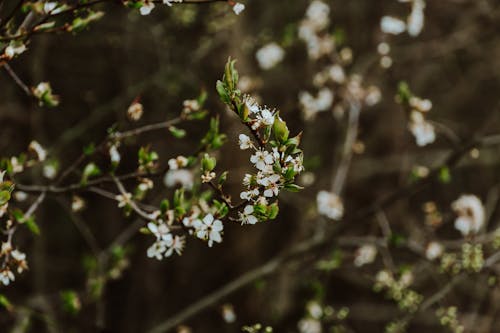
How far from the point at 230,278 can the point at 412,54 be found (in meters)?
3.05

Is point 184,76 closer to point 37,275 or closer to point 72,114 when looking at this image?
point 72,114

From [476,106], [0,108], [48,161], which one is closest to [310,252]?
[48,161]

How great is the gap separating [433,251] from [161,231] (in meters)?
1.87

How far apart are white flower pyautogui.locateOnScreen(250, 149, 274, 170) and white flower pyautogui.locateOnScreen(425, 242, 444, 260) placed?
1935 millimetres

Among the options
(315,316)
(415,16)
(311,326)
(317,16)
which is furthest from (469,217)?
(317,16)

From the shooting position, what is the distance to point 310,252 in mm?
3463

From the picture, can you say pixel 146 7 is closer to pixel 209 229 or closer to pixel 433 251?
pixel 209 229

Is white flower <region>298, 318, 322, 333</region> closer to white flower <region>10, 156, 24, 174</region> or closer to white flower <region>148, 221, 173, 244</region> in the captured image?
white flower <region>148, 221, 173, 244</region>

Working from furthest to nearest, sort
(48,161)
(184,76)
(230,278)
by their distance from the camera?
1. (230,278)
2. (184,76)
3. (48,161)

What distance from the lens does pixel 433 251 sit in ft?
9.78

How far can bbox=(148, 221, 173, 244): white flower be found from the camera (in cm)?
171

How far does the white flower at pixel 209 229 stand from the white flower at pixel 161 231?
0.15 m

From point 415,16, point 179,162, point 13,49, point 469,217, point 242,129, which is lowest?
point 469,217

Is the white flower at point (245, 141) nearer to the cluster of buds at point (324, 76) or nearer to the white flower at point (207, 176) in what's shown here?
the white flower at point (207, 176)
